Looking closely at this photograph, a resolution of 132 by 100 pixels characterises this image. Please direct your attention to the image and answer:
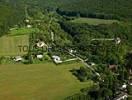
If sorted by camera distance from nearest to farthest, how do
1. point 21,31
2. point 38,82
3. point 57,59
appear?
point 38,82
point 57,59
point 21,31

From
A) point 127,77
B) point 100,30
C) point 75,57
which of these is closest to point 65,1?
point 100,30

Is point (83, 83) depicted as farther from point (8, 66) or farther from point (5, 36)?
point (5, 36)

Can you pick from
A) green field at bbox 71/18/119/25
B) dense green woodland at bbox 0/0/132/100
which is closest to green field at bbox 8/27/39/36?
dense green woodland at bbox 0/0/132/100

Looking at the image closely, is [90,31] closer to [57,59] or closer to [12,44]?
[12,44]

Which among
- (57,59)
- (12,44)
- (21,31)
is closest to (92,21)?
(21,31)

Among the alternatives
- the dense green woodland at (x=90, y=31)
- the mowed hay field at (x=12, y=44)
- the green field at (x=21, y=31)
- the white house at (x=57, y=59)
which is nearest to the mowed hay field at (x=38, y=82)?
the white house at (x=57, y=59)

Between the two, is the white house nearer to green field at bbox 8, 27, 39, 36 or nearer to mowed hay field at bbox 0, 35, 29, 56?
mowed hay field at bbox 0, 35, 29, 56
